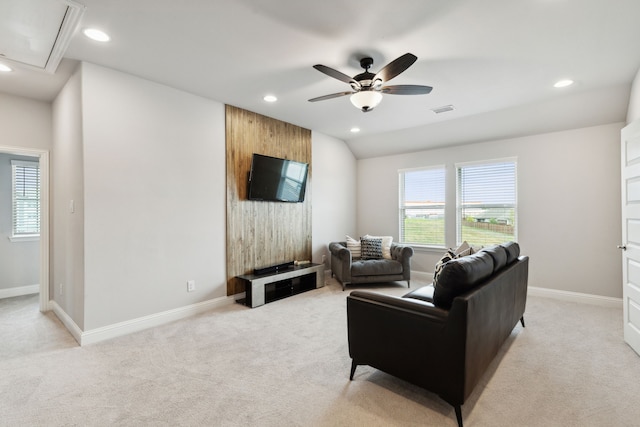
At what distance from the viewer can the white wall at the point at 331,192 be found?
5430 millimetres

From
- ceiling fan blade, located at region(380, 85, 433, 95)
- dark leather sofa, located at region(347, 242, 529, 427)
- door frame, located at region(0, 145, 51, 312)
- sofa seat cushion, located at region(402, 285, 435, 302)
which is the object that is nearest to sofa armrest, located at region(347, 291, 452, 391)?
dark leather sofa, located at region(347, 242, 529, 427)

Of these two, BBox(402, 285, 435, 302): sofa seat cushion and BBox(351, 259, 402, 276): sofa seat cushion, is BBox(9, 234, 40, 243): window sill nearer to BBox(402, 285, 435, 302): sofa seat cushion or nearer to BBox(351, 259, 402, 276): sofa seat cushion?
BBox(351, 259, 402, 276): sofa seat cushion

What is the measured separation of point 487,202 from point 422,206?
3.57 feet

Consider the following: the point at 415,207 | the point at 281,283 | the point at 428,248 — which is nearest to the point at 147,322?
the point at 281,283

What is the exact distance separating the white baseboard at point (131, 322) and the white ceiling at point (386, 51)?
259 centimetres

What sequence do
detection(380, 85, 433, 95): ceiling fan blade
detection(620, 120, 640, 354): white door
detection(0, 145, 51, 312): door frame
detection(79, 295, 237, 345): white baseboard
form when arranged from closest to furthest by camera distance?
detection(620, 120, 640, 354): white door
detection(380, 85, 433, 95): ceiling fan blade
detection(79, 295, 237, 345): white baseboard
detection(0, 145, 51, 312): door frame

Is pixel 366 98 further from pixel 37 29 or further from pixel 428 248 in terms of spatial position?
pixel 428 248

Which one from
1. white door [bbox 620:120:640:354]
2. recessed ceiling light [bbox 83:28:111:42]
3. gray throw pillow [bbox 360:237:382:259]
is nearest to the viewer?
recessed ceiling light [bbox 83:28:111:42]

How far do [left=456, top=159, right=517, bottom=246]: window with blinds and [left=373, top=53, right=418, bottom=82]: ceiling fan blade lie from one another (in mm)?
3187

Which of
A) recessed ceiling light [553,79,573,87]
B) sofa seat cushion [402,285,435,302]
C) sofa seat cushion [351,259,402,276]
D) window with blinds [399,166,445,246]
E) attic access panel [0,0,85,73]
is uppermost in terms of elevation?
recessed ceiling light [553,79,573,87]

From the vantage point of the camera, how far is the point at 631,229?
276 centimetres

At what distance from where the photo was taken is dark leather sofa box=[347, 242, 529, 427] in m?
1.75

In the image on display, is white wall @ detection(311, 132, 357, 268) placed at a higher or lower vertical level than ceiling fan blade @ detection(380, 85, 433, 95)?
lower

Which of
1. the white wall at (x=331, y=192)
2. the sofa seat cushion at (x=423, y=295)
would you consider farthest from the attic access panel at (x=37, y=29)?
the white wall at (x=331, y=192)
